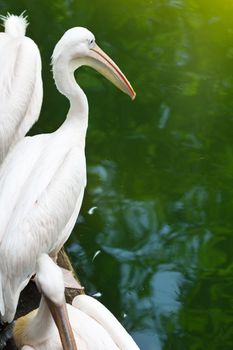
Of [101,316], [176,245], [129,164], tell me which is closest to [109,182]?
[129,164]

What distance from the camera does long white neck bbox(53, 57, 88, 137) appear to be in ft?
14.1

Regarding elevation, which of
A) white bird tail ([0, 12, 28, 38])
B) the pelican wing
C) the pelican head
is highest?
the pelican head

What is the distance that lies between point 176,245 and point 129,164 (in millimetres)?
801

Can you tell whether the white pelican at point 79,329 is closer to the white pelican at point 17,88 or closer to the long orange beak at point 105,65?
the white pelican at point 17,88

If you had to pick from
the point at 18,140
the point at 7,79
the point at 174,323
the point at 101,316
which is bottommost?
the point at 174,323

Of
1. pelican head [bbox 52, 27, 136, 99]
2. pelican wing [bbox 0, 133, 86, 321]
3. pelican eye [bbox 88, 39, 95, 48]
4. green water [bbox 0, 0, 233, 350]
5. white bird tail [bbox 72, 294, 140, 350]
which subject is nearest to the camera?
pelican wing [bbox 0, 133, 86, 321]

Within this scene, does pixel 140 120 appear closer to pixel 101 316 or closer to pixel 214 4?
pixel 214 4

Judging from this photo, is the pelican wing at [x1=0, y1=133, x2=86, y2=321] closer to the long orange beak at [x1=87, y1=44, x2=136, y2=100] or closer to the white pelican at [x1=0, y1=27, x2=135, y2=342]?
the white pelican at [x1=0, y1=27, x2=135, y2=342]

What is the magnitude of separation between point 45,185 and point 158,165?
1.97 m

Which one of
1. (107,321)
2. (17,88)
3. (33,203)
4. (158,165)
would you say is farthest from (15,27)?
(107,321)

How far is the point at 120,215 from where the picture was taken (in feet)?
17.8

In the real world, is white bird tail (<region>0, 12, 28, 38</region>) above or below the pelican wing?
above

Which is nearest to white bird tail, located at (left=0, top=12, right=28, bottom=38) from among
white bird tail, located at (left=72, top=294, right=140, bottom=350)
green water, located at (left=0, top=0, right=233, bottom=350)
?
green water, located at (left=0, top=0, right=233, bottom=350)

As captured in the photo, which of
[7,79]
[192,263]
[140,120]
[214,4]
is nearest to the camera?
[7,79]
